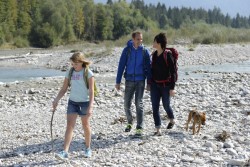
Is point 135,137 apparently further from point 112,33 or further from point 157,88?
point 112,33

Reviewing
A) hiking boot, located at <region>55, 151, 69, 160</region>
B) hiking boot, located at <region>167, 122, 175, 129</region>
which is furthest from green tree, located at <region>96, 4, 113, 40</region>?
hiking boot, located at <region>55, 151, 69, 160</region>

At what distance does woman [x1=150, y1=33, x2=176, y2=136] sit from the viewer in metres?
9.41

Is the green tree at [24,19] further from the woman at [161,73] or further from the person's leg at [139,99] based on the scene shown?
the woman at [161,73]

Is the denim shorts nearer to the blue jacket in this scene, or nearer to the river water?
the blue jacket

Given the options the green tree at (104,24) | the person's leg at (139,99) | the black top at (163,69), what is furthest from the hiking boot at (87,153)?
the green tree at (104,24)

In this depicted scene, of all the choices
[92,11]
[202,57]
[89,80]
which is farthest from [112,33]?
[89,80]

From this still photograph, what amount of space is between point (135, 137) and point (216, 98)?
6765mm

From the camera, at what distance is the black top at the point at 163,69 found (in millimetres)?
9414

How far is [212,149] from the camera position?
855 centimetres

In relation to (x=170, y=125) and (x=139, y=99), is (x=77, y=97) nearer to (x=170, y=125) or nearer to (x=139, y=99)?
(x=139, y=99)

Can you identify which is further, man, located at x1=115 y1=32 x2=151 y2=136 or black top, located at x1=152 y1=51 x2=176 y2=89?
man, located at x1=115 y1=32 x2=151 y2=136

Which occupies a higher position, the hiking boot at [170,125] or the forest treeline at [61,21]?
the forest treeline at [61,21]

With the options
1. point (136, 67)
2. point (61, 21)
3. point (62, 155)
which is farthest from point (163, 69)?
point (61, 21)

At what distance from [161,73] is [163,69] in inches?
3.9
